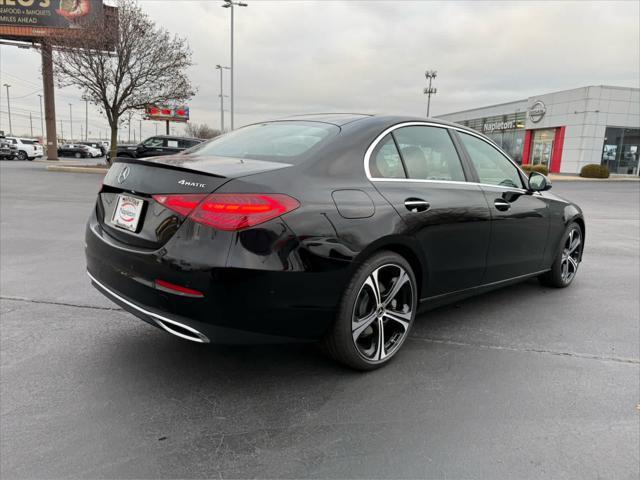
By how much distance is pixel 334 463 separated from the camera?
2180 mm

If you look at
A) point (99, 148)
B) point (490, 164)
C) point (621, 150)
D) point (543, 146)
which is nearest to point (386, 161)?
point (490, 164)

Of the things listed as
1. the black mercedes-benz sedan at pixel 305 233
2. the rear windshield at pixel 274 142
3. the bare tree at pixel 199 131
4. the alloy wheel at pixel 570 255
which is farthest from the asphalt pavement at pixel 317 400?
the bare tree at pixel 199 131

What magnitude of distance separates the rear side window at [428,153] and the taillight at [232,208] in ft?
3.87

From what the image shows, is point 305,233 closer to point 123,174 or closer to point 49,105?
point 123,174

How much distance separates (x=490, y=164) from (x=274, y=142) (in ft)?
6.37

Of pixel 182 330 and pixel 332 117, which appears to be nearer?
pixel 182 330

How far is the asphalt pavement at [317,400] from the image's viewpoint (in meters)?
2.18

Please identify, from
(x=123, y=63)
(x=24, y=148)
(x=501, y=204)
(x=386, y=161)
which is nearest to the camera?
(x=386, y=161)

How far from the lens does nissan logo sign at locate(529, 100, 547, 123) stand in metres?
37.8

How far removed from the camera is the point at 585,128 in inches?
1329

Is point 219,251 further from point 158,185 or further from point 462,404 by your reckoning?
point 462,404

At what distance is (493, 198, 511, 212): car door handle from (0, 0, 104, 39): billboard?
3236cm

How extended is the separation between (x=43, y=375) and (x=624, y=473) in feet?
10.3

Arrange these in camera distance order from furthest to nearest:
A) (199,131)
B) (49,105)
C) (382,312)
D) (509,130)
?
(199,131) < (509,130) < (49,105) < (382,312)
